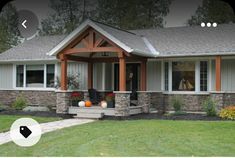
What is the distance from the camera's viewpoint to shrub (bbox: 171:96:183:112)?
14302 millimetres

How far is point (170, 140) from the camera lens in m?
7.58

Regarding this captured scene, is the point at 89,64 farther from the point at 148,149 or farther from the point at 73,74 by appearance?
the point at 148,149

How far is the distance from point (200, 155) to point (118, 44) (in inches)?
295

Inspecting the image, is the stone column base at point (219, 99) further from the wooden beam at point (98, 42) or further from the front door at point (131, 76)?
the wooden beam at point (98, 42)

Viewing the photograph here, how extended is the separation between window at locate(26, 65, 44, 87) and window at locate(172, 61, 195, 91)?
21.2 feet

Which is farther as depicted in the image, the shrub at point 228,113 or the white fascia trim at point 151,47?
the white fascia trim at point 151,47

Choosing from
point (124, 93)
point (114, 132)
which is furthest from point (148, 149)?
point (124, 93)

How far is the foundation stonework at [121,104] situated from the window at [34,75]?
230 inches

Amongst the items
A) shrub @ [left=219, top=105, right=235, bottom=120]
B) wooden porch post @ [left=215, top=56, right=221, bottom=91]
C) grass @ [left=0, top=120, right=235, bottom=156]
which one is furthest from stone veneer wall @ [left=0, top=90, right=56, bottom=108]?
shrub @ [left=219, top=105, right=235, bottom=120]

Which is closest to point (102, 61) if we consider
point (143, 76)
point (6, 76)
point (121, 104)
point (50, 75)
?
point (143, 76)

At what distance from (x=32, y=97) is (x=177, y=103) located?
734 cm

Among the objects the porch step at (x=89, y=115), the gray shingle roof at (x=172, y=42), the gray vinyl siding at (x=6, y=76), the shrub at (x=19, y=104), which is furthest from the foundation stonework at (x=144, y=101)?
the gray vinyl siding at (x=6, y=76)

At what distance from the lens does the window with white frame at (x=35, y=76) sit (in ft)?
57.6

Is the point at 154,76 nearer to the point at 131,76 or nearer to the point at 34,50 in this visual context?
the point at 131,76
